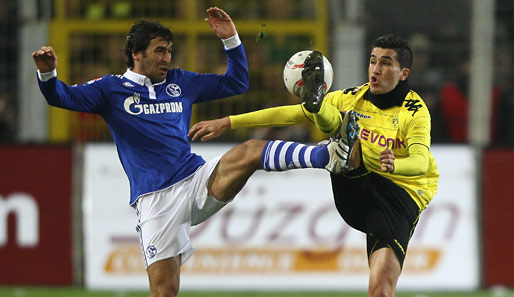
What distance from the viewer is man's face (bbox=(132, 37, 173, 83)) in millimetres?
7586

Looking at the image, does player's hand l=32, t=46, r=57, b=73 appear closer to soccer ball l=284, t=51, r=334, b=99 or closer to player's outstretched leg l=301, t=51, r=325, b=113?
soccer ball l=284, t=51, r=334, b=99

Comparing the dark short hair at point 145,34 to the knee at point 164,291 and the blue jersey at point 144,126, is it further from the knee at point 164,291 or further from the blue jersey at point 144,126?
the knee at point 164,291

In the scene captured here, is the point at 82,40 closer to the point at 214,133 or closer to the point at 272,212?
the point at 272,212

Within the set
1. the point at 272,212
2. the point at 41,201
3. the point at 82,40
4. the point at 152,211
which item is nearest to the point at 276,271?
the point at 272,212

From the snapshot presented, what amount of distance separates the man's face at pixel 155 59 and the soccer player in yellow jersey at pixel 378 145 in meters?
0.56

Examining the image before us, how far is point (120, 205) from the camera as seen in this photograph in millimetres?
12258

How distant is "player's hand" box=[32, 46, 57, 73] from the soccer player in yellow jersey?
1.04m

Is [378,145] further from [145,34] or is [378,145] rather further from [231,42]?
[145,34]

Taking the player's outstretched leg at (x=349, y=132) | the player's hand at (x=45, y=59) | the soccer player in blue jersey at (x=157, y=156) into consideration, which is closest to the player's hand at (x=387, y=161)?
the player's outstretched leg at (x=349, y=132)

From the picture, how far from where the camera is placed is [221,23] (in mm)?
7762

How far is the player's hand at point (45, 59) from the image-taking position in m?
7.12

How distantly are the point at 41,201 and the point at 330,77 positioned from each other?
5.93m

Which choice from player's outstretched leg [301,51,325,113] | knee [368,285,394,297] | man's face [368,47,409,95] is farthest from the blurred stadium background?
player's outstretched leg [301,51,325,113]

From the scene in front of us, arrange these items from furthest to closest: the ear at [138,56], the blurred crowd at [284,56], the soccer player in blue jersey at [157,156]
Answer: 1. the blurred crowd at [284,56]
2. the ear at [138,56]
3. the soccer player in blue jersey at [157,156]
